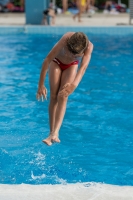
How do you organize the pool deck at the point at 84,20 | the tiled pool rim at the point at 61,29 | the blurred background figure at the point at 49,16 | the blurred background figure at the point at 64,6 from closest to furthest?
1. the tiled pool rim at the point at 61,29
2. the blurred background figure at the point at 49,16
3. the pool deck at the point at 84,20
4. the blurred background figure at the point at 64,6

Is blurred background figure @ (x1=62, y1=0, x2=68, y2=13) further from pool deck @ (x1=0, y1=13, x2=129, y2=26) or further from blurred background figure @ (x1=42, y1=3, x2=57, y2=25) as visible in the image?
blurred background figure @ (x1=42, y1=3, x2=57, y2=25)

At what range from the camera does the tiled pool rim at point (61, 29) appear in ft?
58.5

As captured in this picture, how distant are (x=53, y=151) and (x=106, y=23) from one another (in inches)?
556

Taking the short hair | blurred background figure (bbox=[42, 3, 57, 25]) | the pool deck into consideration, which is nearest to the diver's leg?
the short hair

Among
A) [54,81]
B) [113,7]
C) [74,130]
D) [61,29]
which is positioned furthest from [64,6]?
[54,81]

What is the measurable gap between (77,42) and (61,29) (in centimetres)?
1328

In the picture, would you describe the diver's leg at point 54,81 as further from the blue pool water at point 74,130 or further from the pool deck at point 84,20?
the pool deck at point 84,20

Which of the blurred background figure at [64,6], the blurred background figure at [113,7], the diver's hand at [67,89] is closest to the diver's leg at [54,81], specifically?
the diver's hand at [67,89]

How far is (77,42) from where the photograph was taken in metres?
4.86

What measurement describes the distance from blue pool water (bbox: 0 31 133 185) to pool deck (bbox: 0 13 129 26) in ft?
25.0

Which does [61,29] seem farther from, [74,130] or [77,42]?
[77,42]

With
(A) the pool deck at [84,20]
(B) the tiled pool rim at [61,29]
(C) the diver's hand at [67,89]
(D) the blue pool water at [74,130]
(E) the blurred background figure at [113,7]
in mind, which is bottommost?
(D) the blue pool water at [74,130]

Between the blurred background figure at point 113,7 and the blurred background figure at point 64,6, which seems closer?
the blurred background figure at point 64,6

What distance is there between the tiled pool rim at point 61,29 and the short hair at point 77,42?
12829mm
